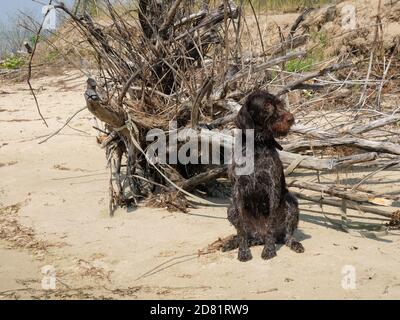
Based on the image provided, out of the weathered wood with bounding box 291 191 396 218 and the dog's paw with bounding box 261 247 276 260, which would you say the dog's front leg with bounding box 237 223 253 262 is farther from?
the weathered wood with bounding box 291 191 396 218

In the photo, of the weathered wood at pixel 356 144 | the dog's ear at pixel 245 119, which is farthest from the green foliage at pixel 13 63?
the dog's ear at pixel 245 119

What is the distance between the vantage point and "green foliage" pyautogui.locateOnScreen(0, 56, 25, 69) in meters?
14.8

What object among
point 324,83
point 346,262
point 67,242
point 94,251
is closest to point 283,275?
point 346,262

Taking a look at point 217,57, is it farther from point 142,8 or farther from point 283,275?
point 283,275

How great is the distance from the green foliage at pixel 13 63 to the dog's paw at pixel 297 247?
11.6m

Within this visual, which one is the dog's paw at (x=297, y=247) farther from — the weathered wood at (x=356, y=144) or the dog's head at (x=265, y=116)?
the weathered wood at (x=356, y=144)

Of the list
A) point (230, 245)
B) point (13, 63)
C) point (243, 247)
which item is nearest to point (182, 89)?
point (230, 245)

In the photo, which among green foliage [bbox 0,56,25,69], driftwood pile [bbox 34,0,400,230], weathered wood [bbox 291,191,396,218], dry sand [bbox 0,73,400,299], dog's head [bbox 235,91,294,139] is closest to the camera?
dry sand [bbox 0,73,400,299]

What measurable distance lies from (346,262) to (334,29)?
8561 mm

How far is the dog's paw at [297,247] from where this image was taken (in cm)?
465

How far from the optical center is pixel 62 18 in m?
6.23

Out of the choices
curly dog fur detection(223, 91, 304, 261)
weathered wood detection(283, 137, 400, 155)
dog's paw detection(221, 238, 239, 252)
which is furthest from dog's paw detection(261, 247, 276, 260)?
weathered wood detection(283, 137, 400, 155)

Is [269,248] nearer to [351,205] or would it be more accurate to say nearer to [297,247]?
[297,247]

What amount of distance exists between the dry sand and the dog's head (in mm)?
924
